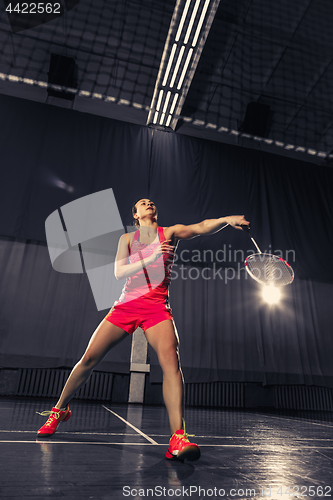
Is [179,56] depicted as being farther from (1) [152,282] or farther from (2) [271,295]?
(1) [152,282]

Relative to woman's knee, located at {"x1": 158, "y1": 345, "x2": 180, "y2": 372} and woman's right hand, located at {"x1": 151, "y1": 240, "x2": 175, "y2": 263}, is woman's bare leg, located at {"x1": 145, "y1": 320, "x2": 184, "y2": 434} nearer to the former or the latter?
woman's knee, located at {"x1": 158, "y1": 345, "x2": 180, "y2": 372}

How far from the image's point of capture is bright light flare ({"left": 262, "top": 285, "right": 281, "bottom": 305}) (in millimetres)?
6145

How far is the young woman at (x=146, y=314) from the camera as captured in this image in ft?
5.25

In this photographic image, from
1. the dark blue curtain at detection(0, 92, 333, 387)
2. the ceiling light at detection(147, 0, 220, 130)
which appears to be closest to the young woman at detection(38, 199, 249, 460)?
the dark blue curtain at detection(0, 92, 333, 387)

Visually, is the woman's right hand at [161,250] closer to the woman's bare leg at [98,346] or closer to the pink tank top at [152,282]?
the pink tank top at [152,282]

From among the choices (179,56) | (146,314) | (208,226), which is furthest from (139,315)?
(179,56)

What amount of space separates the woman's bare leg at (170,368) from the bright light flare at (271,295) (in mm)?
4831

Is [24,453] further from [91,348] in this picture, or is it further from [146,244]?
[146,244]

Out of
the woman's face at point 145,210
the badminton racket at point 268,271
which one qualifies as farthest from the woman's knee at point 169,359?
the badminton racket at point 268,271

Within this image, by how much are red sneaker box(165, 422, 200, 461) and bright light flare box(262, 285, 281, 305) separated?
5.05m

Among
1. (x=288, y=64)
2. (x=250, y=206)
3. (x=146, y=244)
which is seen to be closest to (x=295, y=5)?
(x=288, y=64)

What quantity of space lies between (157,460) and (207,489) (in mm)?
377

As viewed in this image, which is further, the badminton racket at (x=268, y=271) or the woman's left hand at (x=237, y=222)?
the badminton racket at (x=268, y=271)

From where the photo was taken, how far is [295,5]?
5125 mm
